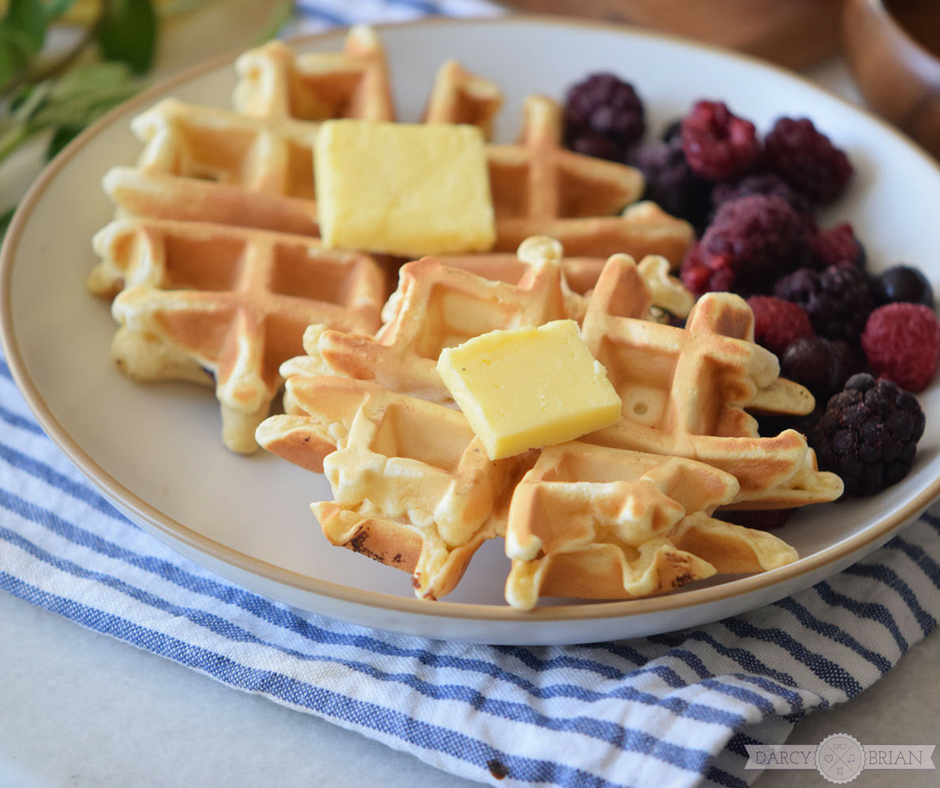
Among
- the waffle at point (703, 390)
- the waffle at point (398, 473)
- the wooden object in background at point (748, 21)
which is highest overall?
the wooden object in background at point (748, 21)

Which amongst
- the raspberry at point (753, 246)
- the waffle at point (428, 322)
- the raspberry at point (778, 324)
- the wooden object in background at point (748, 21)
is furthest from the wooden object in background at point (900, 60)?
the waffle at point (428, 322)

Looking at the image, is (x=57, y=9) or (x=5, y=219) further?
(x=57, y=9)

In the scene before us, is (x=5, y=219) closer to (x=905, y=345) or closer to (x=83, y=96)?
(x=83, y=96)

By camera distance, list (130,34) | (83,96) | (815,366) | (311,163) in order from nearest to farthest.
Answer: (815,366), (311,163), (83,96), (130,34)

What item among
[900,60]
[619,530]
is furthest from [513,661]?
[900,60]

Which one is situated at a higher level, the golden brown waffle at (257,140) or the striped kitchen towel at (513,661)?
the golden brown waffle at (257,140)

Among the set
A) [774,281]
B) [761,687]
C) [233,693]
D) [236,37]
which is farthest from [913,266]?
[236,37]

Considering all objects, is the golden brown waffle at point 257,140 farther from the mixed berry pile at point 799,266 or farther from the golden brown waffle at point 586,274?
the mixed berry pile at point 799,266

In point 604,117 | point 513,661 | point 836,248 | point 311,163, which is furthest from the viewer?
point 604,117
